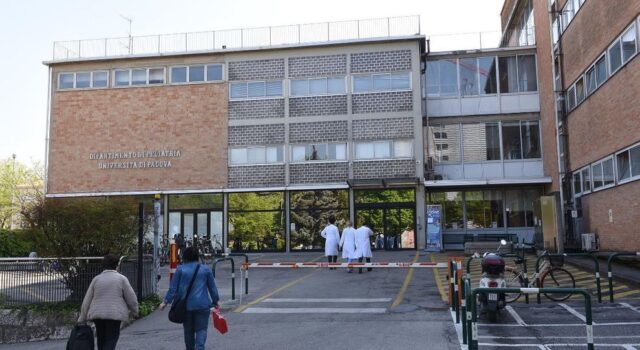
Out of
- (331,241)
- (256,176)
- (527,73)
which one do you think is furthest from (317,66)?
(331,241)

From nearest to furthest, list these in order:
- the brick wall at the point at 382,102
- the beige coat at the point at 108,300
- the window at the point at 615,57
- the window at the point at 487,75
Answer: the beige coat at the point at 108,300
the window at the point at 615,57
the brick wall at the point at 382,102
the window at the point at 487,75

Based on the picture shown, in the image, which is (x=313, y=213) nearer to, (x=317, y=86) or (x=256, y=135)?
(x=256, y=135)

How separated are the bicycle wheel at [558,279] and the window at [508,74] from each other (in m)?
19.3

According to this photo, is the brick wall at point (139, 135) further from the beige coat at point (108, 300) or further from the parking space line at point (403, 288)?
the beige coat at point (108, 300)

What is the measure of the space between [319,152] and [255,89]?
4.60 m

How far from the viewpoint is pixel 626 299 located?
1120 centimetres

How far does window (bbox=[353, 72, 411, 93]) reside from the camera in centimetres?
2891

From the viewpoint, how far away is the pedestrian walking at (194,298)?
6.91m

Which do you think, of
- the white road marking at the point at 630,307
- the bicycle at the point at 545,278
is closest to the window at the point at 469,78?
the bicycle at the point at 545,278

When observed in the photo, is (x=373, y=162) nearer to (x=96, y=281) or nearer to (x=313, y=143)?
(x=313, y=143)

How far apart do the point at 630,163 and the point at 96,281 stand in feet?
50.6

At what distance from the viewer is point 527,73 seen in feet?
95.6

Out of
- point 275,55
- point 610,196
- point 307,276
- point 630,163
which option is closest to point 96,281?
point 307,276

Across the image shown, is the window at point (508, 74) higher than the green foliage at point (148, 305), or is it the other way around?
the window at point (508, 74)
